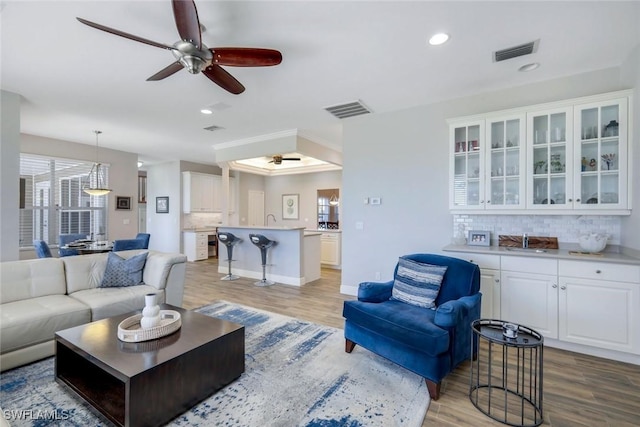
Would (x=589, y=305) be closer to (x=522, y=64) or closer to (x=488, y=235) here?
(x=488, y=235)

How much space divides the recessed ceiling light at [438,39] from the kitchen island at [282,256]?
11.9 ft

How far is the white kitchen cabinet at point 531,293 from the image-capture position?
A: 284 cm

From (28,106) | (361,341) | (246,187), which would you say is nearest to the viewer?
(361,341)

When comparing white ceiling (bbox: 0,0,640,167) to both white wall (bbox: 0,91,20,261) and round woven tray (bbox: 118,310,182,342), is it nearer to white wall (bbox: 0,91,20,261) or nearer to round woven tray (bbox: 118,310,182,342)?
white wall (bbox: 0,91,20,261)

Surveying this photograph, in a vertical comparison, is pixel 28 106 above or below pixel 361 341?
above

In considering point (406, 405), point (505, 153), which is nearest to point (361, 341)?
point (406, 405)

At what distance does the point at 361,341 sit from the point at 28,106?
5.38m

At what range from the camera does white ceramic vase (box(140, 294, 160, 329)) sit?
7.04ft

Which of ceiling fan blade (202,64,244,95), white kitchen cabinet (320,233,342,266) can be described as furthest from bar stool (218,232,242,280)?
ceiling fan blade (202,64,244,95)

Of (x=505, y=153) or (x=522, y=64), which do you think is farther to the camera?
(x=505, y=153)

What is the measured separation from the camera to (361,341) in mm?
2580

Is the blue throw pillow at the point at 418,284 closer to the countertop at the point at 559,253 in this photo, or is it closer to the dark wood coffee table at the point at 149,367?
the countertop at the point at 559,253

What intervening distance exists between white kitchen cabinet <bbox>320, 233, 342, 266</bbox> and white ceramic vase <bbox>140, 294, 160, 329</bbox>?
501cm

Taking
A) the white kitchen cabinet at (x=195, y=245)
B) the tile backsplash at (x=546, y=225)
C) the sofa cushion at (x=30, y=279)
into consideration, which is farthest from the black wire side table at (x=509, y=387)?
the white kitchen cabinet at (x=195, y=245)
